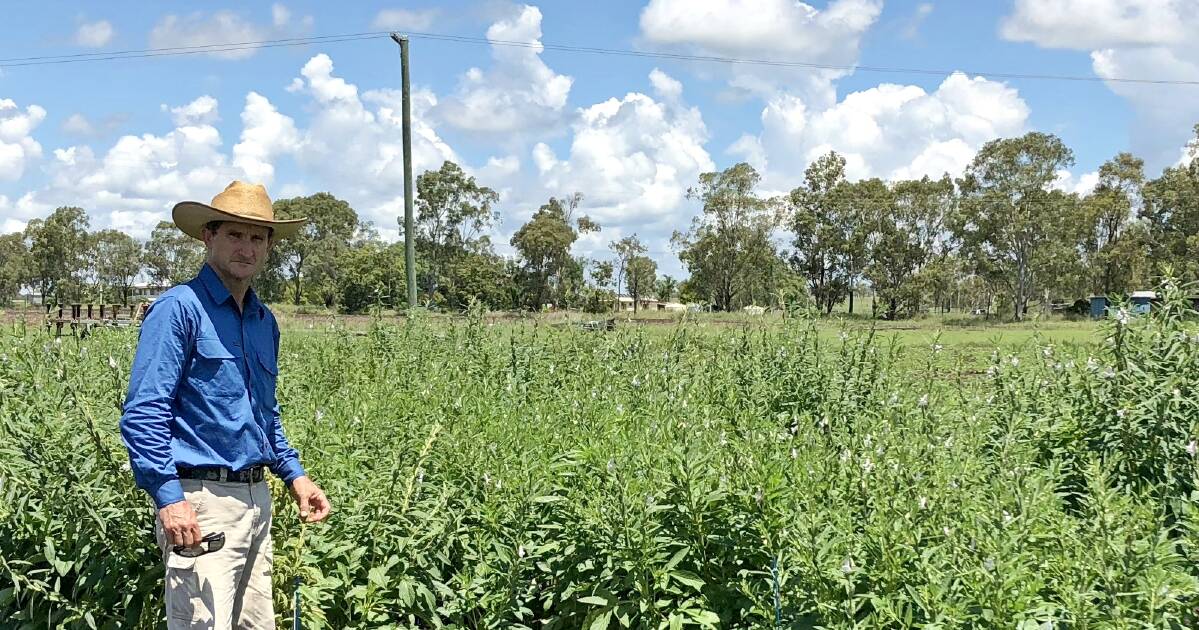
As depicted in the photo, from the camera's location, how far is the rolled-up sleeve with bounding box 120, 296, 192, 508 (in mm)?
2674

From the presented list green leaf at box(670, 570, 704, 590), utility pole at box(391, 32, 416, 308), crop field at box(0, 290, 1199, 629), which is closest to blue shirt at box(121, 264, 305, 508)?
crop field at box(0, 290, 1199, 629)

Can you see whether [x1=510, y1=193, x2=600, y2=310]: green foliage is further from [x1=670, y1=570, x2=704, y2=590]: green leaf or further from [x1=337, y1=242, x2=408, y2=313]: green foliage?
[x1=670, y1=570, x2=704, y2=590]: green leaf

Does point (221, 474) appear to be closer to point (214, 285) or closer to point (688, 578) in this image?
point (214, 285)

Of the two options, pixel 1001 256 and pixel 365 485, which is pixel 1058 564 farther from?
pixel 1001 256

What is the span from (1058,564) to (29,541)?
13.5 feet

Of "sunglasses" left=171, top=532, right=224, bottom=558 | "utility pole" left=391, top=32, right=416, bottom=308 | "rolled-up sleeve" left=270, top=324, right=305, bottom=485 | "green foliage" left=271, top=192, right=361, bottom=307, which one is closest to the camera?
"sunglasses" left=171, top=532, right=224, bottom=558

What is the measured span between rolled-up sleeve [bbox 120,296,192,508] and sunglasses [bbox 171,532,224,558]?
19 centimetres

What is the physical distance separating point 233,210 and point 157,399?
2.35 feet

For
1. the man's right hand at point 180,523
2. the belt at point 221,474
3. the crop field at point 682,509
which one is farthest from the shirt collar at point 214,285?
the crop field at point 682,509

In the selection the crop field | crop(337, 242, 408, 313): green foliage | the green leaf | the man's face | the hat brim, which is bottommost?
the green leaf

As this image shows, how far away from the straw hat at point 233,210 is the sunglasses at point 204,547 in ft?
3.52

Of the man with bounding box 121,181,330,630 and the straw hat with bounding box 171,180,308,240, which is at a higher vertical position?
the straw hat with bounding box 171,180,308,240

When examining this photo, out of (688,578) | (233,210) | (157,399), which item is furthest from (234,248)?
(688,578)

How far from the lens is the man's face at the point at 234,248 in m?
3.08
